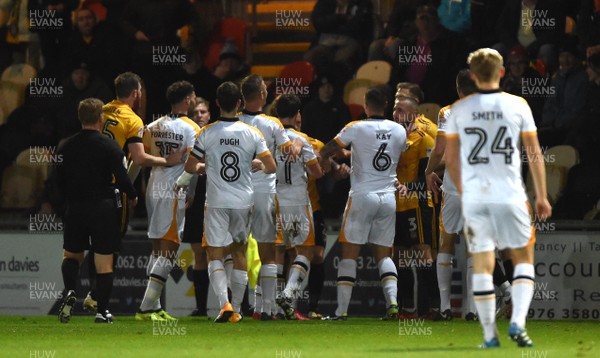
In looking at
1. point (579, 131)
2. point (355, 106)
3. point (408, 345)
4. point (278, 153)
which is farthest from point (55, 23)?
point (408, 345)

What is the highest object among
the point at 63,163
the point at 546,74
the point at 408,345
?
the point at 546,74

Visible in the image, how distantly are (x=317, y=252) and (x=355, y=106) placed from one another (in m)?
3.27

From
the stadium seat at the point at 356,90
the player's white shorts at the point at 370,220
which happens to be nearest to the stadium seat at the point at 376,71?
the stadium seat at the point at 356,90

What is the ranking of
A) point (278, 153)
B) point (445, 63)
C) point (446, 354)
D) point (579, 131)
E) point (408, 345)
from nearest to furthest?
point (446, 354)
point (408, 345)
point (278, 153)
point (579, 131)
point (445, 63)

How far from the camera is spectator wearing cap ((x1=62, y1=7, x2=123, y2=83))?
19.2 m

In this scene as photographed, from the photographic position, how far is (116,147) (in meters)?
13.4

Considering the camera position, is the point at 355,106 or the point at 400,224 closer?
the point at 400,224

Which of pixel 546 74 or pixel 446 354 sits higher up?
pixel 546 74

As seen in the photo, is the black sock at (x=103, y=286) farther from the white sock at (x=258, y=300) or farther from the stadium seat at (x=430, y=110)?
the stadium seat at (x=430, y=110)

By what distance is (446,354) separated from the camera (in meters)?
9.30

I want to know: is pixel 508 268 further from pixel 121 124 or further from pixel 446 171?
pixel 121 124

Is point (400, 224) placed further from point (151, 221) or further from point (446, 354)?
point (446, 354)

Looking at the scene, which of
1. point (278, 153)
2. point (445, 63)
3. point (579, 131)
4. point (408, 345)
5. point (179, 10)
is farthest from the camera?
point (179, 10)

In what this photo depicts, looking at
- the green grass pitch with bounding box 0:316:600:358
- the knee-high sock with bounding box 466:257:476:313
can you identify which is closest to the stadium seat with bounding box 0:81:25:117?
the green grass pitch with bounding box 0:316:600:358
